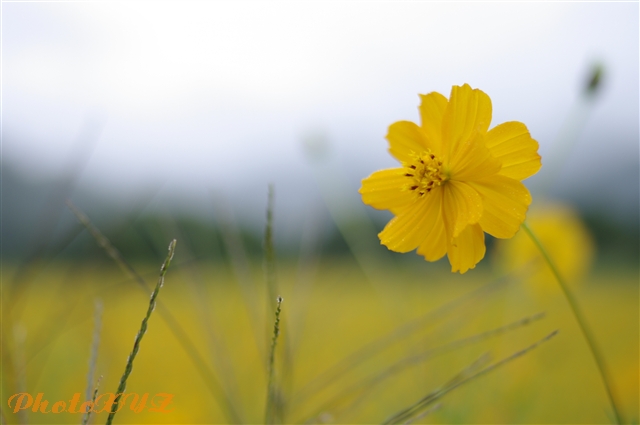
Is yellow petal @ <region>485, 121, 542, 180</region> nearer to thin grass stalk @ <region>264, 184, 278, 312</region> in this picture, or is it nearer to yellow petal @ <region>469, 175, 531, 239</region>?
yellow petal @ <region>469, 175, 531, 239</region>

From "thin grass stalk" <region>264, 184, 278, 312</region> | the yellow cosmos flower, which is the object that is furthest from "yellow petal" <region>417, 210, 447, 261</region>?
"thin grass stalk" <region>264, 184, 278, 312</region>

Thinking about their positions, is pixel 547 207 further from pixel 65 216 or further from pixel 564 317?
pixel 65 216

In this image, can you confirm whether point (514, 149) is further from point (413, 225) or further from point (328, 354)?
point (328, 354)

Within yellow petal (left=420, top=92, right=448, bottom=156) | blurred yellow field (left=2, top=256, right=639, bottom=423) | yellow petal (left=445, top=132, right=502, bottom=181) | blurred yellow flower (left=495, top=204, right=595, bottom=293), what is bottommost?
blurred yellow field (left=2, top=256, right=639, bottom=423)

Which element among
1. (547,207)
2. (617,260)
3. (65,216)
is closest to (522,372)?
(547,207)

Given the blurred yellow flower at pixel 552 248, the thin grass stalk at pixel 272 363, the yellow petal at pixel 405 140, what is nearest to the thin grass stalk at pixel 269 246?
the thin grass stalk at pixel 272 363

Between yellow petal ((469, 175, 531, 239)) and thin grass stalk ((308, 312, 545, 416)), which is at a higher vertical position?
yellow petal ((469, 175, 531, 239))

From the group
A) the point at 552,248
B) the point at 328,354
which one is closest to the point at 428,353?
the point at 328,354

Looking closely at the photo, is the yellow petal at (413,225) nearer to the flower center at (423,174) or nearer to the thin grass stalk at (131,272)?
the flower center at (423,174)
